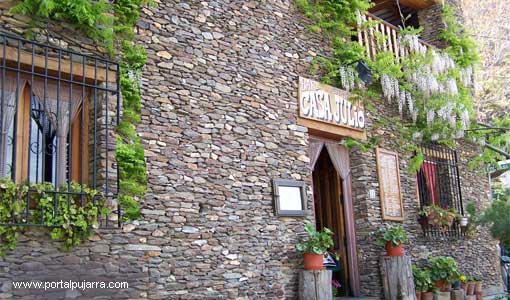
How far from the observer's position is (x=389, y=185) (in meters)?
7.58

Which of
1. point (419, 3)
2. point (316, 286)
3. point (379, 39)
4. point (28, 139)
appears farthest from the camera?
point (419, 3)

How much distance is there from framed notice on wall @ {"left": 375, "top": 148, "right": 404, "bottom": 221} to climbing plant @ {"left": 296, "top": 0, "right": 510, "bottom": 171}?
0.33m

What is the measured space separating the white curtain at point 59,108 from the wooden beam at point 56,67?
0.34 feet

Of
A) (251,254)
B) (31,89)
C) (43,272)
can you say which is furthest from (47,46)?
(251,254)

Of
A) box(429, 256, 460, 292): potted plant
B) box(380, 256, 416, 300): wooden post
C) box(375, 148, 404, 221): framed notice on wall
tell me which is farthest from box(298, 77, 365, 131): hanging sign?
box(429, 256, 460, 292): potted plant

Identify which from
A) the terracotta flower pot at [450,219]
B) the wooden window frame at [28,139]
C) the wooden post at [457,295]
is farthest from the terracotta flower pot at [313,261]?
the terracotta flower pot at [450,219]

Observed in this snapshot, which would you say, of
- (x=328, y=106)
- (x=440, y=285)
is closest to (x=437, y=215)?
(x=440, y=285)

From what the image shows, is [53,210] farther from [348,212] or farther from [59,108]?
[348,212]

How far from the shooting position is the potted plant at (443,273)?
7.50 m

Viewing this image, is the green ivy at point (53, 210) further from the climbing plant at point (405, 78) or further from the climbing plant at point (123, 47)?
the climbing plant at point (405, 78)

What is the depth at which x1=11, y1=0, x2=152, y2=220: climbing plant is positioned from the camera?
4387mm

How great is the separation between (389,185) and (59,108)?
15.7 feet

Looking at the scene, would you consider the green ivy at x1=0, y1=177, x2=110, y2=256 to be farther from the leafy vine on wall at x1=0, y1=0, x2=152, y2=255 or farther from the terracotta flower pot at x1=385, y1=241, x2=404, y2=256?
the terracotta flower pot at x1=385, y1=241, x2=404, y2=256

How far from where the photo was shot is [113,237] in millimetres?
4406
